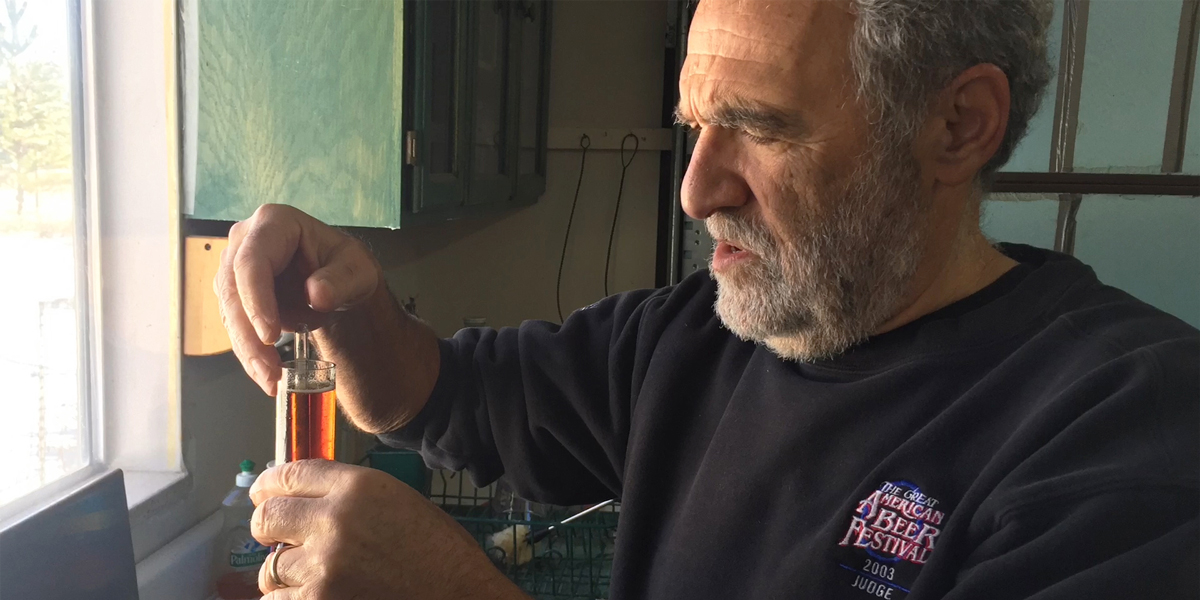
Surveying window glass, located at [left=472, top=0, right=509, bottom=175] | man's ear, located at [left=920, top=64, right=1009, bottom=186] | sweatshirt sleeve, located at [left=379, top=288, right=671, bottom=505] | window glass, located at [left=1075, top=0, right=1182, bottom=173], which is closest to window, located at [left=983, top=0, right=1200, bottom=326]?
window glass, located at [left=1075, top=0, right=1182, bottom=173]

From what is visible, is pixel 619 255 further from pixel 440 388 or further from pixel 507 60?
→ pixel 440 388

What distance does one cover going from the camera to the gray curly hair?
2.79ft

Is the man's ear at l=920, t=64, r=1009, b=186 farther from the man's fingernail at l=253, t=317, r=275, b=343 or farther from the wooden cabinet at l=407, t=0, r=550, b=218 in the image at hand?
the wooden cabinet at l=407, t=0, r=550, b=218

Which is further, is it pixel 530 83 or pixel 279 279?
pixel 530 83

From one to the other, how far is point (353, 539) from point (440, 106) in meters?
1.10

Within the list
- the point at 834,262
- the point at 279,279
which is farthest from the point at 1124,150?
the point at 279,279

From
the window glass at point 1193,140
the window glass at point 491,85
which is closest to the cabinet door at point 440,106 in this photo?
the window glass at point 491,85

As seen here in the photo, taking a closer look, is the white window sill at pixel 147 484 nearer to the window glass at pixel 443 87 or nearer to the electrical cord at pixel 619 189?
the window glass at pixel 443 87

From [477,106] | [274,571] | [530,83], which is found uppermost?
[530,83]

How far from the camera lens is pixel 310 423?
647 mm

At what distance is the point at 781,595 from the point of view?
31.0 inches

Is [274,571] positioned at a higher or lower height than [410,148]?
lower

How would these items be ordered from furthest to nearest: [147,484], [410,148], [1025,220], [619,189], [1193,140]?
[619,189] < [1025,220] < [1193,140] < [410,148] < [147,484]

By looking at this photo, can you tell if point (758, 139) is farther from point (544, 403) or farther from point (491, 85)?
point (491, 85)
